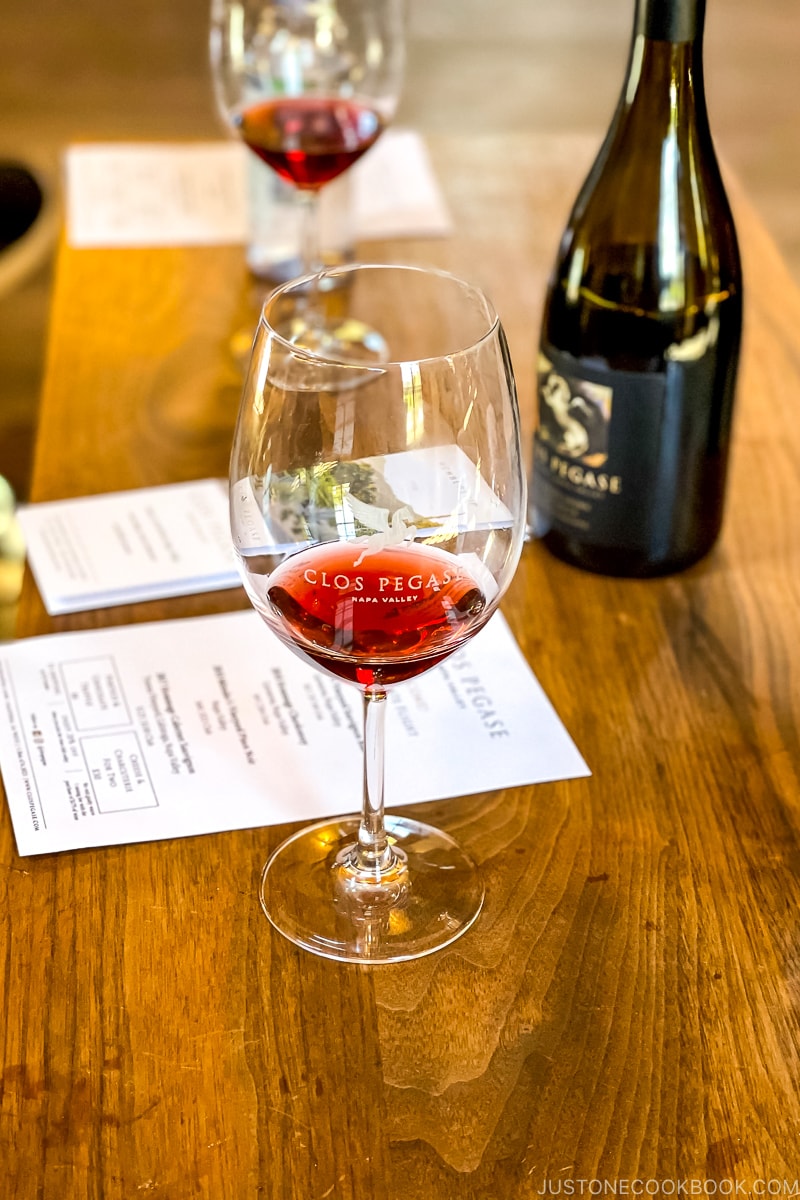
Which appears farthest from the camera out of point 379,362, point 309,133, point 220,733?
point 309,133

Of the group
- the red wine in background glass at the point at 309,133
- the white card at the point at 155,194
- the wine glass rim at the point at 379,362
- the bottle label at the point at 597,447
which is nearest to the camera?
the wine glass rim at the point at 379,362

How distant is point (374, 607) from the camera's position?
0.60m

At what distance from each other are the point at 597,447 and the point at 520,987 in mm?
360

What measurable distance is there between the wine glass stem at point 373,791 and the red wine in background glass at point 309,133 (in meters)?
0.62

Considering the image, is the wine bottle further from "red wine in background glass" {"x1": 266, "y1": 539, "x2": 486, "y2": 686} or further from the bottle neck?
"red wine in background glass" {"x1": 266, "y1": 539, "x2": 486, "y2": 686}

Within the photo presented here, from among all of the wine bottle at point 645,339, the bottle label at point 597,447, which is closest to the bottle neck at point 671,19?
the wine bottle at point 645,339

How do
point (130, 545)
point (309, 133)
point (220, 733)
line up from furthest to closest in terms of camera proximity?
point (309, 133) → point (130, 545) → point (220, 733)

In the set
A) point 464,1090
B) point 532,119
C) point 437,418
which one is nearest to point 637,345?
point 437,418

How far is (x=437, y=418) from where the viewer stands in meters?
0.58

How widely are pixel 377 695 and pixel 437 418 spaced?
5.1 inches

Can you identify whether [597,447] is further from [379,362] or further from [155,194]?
[155,194]

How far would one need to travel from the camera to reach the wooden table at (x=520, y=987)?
0.54 metres

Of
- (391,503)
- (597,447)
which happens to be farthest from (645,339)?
(391,503)

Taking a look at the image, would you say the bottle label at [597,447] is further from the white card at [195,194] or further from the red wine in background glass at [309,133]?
the white card at [195,194]
